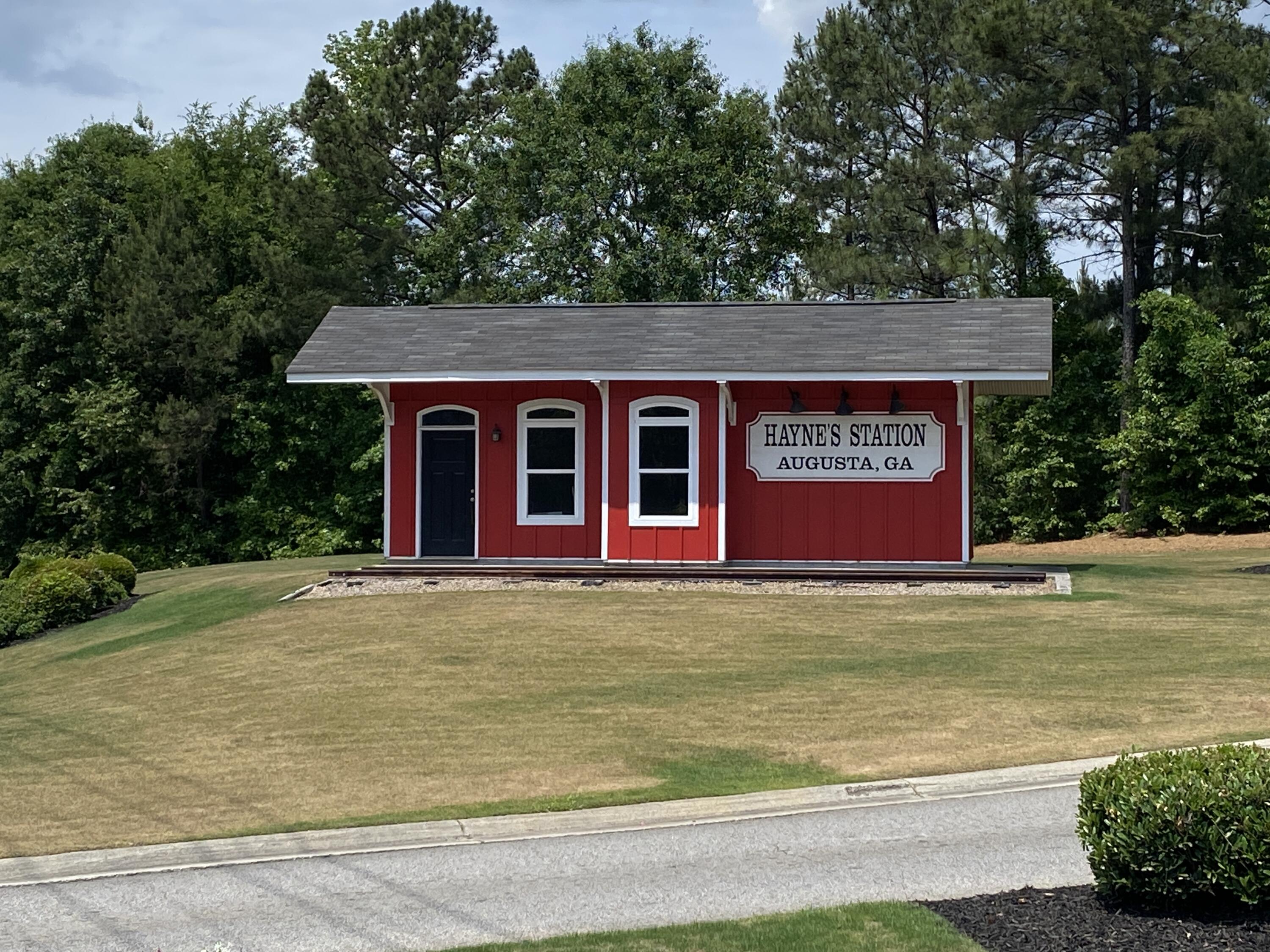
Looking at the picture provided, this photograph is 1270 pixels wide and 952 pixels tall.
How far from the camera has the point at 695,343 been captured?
22.7 meters

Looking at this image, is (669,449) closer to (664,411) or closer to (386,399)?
(664,411)

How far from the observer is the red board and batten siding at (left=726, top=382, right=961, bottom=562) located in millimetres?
21766

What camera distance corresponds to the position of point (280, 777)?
11391 millimetres

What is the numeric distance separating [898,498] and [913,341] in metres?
2.39

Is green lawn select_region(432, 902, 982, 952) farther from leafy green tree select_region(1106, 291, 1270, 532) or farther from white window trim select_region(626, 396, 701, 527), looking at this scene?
leafy green tree select_region(1106, 291, 1270, 532)

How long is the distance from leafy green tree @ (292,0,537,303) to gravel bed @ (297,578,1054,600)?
22957 millimetres

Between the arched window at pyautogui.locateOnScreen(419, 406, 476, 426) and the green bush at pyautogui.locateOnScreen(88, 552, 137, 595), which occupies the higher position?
the arched window at pyautogui.locateOnScreen(419, 406, 476, 426)

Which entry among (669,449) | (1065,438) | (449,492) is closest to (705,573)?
(669,449)

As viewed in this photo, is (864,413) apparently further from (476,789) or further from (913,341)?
(476,789)

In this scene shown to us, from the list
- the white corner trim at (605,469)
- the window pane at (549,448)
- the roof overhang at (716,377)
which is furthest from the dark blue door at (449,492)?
the white corner trim at (605,469)

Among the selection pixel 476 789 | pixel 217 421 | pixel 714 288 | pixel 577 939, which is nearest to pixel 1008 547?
pixel 714 288

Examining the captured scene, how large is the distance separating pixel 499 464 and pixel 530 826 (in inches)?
519

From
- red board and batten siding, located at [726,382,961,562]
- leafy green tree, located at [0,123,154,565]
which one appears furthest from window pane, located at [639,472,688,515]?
leafy green tree, located at [0,123,154,565]

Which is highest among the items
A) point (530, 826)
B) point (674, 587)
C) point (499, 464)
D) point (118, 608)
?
point (499, 464)
